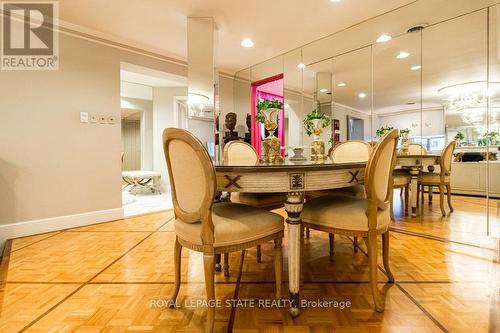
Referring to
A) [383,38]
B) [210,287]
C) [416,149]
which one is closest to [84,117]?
[210,287]

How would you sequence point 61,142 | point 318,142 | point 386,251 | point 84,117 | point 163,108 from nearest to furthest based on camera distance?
point 386,251
point 318,142
point 61,142
point 84,117
point 163,108

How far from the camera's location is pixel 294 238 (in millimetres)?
1185

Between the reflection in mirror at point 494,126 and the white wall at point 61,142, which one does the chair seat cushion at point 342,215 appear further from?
the white wall at point 61,142

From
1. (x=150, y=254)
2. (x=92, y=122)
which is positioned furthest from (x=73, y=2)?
(x=150, y=254)

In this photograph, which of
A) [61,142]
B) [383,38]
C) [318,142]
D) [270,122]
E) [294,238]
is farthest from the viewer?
[383,38]

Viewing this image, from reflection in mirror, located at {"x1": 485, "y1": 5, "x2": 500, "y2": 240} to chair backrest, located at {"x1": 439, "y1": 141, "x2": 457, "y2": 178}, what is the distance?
32cm

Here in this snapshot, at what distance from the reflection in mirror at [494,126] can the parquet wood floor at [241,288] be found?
21 centimetres

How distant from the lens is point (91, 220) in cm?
302

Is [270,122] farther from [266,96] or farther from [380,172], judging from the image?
[266,96]

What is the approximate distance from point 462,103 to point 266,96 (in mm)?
3214

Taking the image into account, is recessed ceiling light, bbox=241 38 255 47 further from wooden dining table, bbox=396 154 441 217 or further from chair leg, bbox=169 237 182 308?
chair leg, bbox=169 237 182 308

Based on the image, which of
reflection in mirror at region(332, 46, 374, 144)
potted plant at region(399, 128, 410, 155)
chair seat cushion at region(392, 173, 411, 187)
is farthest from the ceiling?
chair seat cushion at region(392, 173, 411, 187)

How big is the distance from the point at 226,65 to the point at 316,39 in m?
1.75

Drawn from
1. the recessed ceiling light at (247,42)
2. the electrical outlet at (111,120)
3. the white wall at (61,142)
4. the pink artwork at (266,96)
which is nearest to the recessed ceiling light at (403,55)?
the pink artwork at (266,96)
